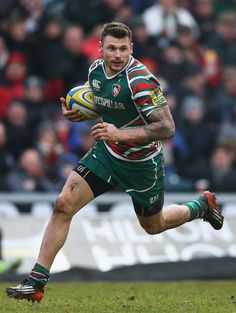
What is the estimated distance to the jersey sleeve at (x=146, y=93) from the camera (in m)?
8.44

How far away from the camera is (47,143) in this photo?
1433 centimetres

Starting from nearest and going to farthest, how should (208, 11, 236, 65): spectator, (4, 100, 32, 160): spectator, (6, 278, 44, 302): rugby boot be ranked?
(6, 278, 44, 302): rugby boot
(4, 100, 32, 160): spectator
(208, 11, 236, 65): spectator

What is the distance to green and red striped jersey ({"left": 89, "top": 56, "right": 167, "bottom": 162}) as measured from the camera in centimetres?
847

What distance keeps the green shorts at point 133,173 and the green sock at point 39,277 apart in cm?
93

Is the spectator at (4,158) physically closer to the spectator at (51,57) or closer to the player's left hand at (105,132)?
the spectator at (51,57)

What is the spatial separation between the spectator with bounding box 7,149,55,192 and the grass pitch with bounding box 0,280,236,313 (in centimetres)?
246

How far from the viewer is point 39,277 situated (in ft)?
27.9

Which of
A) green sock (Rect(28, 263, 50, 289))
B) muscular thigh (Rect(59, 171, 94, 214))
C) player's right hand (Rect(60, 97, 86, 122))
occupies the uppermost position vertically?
player's right hand (Rect(60, 97, 86, 122))

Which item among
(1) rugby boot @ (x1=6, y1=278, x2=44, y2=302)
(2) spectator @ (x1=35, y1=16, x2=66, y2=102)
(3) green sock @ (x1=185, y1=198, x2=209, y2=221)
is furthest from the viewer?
(2) spectator @ (x1=35, y1=16, x2=66, y2=102)

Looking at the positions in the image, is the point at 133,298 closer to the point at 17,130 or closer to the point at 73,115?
the point at 73,115

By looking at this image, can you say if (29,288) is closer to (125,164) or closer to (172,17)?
(125,164)

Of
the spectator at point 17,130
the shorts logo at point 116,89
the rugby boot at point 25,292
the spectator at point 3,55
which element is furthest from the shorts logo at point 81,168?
the spectator at point 3,55

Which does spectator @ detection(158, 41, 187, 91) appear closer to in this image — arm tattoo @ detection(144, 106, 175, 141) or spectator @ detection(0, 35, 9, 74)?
spectator @ detection(0, 35, 9, 74)

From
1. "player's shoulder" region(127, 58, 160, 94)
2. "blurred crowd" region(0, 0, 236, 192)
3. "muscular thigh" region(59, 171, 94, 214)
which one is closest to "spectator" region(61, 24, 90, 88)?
"blurred crowd" region(0, 0, 236, 192)
